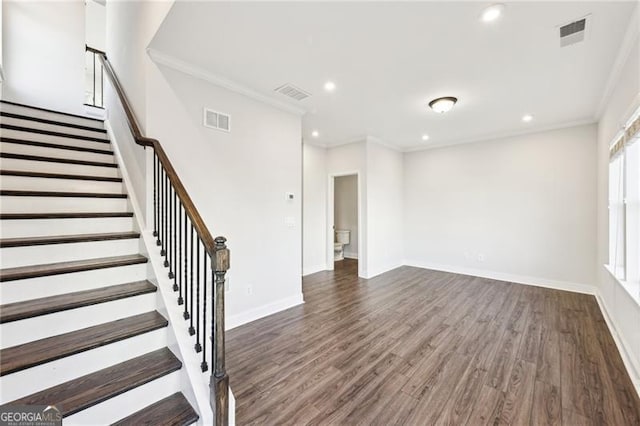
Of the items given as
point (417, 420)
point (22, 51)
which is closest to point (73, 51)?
point (22, 51)

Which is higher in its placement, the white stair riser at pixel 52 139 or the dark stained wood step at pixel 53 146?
the white stair riser at pixel 52 139

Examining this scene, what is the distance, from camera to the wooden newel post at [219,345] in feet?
4.69

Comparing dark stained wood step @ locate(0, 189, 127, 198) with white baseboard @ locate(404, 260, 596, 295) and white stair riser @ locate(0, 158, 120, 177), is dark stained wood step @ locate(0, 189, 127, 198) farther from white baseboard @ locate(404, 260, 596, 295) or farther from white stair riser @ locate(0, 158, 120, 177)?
white baseboard @ locate(404, 260, 596, 295)

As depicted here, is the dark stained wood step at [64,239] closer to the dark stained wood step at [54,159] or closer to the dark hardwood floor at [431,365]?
the dark stained wood step at [54,159]

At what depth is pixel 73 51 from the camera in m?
4.66

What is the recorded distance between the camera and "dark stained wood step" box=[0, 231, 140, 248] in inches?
70.7

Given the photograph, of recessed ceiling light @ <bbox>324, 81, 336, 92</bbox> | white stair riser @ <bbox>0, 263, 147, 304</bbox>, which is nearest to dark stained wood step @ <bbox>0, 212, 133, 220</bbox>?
white stair riser @ <bbox>0, 263, 147, 304</bbox>

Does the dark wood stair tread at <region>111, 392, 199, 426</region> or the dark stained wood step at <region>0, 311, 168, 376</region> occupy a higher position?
the dark stained wood step at <region>0, 311, 168, 376</region>

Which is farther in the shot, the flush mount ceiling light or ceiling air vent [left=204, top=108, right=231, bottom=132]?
the flush mount ceiling light

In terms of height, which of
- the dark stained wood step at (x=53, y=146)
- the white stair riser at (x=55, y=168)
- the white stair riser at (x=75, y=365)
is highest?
the dark stained wood step at (x=53, y=146)

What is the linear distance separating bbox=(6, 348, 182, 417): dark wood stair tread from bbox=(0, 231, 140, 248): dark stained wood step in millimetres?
1025

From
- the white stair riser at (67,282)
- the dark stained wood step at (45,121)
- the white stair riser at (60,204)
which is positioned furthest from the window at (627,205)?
the dark stained wood step at (45,121)

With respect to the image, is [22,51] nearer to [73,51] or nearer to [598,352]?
[73,51]

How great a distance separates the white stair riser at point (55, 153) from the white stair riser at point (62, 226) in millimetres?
1131
